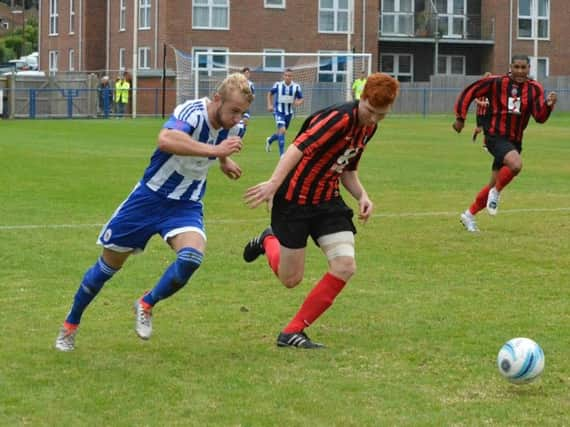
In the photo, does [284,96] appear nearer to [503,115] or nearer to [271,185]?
[503,115]

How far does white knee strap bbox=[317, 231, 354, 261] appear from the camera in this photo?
7867mm

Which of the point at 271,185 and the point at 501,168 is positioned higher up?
the point at 271,185

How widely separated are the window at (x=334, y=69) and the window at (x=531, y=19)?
13.0 m

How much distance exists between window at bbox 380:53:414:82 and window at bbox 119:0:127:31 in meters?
13.0

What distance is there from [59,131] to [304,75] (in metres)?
17.7

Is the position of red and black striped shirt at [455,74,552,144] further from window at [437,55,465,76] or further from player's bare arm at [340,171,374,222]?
window at [437,55,465,76]

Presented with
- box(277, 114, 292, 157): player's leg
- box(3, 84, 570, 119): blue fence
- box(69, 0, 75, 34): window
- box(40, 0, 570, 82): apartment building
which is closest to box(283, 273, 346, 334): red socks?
box(277, 114, 292, 157): player's leg

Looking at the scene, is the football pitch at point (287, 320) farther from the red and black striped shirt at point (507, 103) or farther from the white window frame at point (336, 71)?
the white window frame at point (336, 71)

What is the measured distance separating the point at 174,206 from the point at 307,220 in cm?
91

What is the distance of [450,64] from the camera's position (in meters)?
63.7

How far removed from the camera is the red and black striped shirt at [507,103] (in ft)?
45.9

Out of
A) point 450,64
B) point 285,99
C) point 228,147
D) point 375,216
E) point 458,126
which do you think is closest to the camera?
A: point 228,147

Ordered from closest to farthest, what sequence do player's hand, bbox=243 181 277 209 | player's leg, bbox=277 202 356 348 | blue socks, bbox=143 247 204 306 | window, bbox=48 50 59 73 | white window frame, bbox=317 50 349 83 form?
player's hand, bbox=243 181 277 209, blue socks, bbox=143 247 204 306, player's leg, bbox=277 202 356 348, white window frame, bbox=317 50 349 83, window, bbox=48 50 59 73

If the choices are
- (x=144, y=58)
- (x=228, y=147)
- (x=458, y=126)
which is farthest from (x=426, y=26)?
(x=228, y=147)
